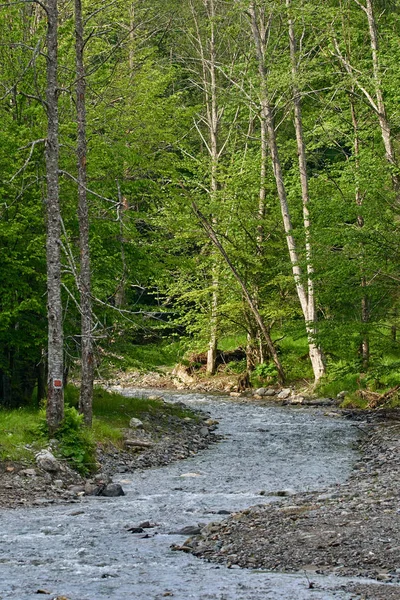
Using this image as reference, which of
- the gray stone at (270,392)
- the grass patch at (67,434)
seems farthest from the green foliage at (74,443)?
the gray stone at (270,392)

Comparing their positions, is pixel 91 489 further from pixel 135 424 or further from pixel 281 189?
pixel 281 189

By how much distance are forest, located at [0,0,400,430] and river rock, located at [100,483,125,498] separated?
7.32ft

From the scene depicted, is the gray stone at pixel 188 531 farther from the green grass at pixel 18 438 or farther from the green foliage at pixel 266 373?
the green foliage at pixel 266 373

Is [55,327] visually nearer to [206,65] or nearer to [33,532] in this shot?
[33,532]

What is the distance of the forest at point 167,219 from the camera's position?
1758cm

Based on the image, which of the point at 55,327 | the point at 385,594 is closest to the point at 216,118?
the point at 55,327

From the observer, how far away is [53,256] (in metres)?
15.5

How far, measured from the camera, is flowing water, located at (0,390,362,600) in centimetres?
842

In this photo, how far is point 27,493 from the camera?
13664mm

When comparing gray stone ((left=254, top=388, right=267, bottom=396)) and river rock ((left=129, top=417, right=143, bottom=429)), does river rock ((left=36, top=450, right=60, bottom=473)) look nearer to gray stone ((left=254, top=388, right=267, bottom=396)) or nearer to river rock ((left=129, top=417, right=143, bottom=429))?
river rock ((left=129, top=417, right=143, bottom=429))

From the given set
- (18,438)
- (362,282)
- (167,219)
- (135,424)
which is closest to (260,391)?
(167,219)

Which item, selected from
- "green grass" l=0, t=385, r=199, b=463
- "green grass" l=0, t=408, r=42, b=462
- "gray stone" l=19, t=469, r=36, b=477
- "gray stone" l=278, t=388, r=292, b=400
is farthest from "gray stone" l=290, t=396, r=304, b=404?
"gray stone" l=19, t=469, r=36, b=477

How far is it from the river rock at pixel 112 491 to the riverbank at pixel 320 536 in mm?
2644

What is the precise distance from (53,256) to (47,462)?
365 centimetres
